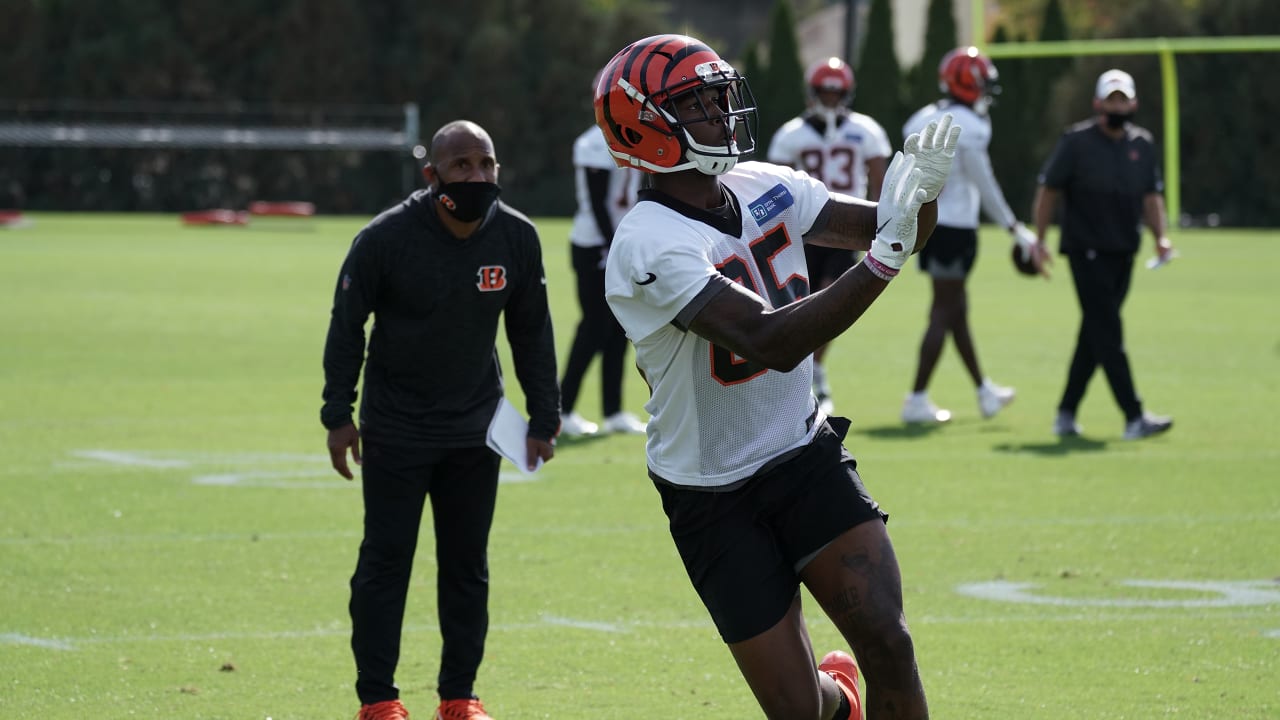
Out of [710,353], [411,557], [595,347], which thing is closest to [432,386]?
[411,557]

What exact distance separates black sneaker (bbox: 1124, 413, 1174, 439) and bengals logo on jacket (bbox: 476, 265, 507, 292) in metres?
6.43

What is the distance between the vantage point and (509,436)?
601 centimetres

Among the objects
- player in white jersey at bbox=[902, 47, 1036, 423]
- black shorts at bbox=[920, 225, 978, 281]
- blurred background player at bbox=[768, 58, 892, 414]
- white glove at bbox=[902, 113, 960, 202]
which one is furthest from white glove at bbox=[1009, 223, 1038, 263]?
white glove at bbox=[902, 113, 960, 202]

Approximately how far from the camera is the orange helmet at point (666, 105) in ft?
14.9

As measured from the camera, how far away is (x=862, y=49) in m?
53.0

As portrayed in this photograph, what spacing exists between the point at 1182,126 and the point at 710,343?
44.2 meters

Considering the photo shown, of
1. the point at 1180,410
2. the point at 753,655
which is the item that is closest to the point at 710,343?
the point at 753,655

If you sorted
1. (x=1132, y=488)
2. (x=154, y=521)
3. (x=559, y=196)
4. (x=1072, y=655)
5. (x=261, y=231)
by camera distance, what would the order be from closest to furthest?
1. (x=1072, y=655)
2. (x=154, y=521)
3. (x=1132, y=488)
4. (x=261, y=231)
5. (x=559, y=196)

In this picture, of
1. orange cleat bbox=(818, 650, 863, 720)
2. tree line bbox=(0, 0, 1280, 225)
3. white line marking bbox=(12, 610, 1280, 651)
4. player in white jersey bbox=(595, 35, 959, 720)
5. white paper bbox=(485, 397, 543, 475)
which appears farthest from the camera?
tree line bbox=(0, 0, 1280, 225)

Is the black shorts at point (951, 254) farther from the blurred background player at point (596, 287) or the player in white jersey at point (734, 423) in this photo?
the player in white jersey at point (734, 423)

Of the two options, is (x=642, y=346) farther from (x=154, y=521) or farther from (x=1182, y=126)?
(x=1182, y=126)

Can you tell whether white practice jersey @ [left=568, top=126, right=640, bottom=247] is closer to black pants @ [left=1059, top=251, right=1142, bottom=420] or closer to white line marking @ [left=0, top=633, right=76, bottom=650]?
black pants @ [left=1059, top=251, right=1142, bottom=420]

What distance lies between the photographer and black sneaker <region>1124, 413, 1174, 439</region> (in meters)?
11.3

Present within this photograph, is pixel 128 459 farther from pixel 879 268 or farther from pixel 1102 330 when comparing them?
pixel 879 268
